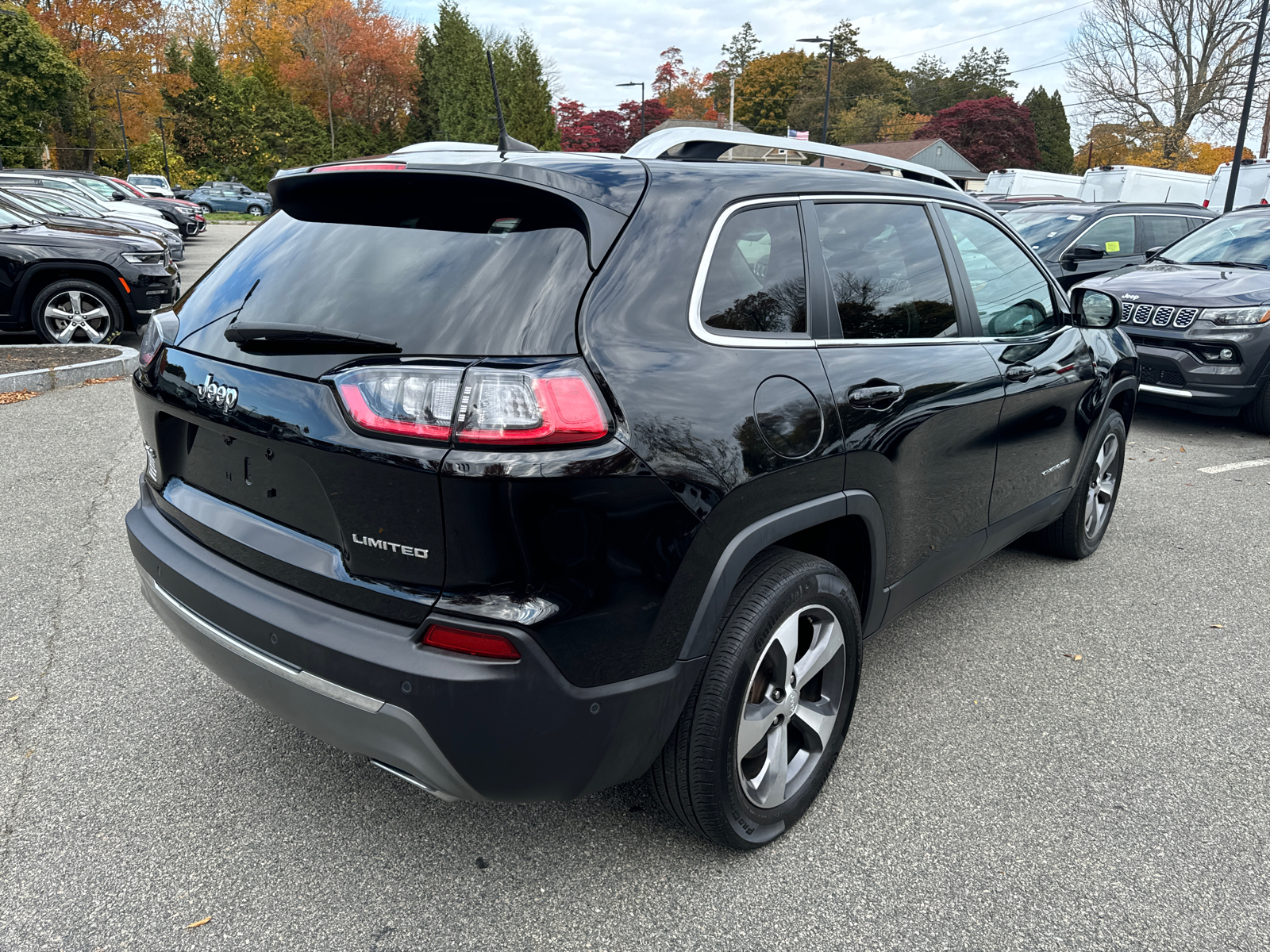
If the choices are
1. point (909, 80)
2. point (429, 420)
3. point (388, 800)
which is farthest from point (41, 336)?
point (909, 80)

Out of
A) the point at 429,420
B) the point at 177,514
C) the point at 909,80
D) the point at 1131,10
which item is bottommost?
the point at 177,514

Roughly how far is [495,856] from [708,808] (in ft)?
1.98

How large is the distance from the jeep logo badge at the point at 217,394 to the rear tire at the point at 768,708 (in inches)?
50.8

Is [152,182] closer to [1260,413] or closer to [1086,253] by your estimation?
[1086,253]

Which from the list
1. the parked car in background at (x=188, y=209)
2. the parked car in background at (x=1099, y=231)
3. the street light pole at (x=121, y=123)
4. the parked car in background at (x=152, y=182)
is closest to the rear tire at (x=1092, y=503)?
the parked car in background at (x=1099, y=231)

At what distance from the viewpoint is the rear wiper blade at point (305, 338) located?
6.59ft

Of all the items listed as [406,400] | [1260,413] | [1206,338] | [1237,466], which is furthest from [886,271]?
[1260,413]

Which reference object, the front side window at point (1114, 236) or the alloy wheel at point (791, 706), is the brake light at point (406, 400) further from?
the front side window at point (1114, 236)

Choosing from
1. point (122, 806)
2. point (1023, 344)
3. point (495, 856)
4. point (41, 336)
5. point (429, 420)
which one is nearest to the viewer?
point (429, 420)

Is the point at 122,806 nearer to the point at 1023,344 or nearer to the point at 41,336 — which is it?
the point at 1023,344

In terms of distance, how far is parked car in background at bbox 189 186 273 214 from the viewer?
4631 cm

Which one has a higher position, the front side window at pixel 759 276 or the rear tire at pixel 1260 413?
the front side window at pixel 759 276

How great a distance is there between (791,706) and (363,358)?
1.42 metres

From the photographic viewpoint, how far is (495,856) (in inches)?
95.3
